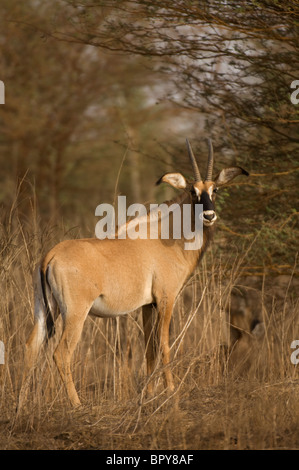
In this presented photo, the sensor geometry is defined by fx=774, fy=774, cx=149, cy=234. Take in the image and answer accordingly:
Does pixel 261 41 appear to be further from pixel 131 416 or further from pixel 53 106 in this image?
pixel 53 106

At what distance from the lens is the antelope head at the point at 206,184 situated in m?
6.61

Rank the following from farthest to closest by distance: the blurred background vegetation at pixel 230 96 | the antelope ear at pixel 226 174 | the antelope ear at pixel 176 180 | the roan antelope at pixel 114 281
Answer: the blurred background vegetation at pixel 230 96 < the antelope ear at pixel 226 174 < the antelope ear at pixel 176 180 < the roan antelope at pixel 114 281

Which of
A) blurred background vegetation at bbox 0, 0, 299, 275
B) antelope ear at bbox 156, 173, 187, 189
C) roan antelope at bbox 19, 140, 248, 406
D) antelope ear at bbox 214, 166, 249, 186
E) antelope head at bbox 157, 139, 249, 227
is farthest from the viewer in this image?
blurred background vegetation at bbox 0, 0, 299, 275

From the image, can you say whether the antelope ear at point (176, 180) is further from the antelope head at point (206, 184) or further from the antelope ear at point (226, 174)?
the antelope ear at point (226, 174)

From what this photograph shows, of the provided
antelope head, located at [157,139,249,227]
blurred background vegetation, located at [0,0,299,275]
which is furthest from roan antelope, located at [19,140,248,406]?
blurred background vegetation, located at [0,0,299,275]

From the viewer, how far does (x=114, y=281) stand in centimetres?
642

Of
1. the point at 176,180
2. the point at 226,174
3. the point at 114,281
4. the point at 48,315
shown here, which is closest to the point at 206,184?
the point at 176,180

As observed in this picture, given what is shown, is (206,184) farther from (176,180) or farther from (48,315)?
(48,315)

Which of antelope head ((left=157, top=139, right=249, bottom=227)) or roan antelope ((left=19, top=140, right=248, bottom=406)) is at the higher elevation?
antelope head ((left=157, top=139, right=249, bottom=227))

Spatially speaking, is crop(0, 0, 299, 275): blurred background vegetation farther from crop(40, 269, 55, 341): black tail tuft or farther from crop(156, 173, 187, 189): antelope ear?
crop(40, 269, 55, 341): black tail tuft

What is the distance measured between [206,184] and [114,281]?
A: 4.26ft

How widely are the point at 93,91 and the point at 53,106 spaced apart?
56.3 inches

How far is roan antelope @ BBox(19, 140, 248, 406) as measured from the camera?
6.05 m

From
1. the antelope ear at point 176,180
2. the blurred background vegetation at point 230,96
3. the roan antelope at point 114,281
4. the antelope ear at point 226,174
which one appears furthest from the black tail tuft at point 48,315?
the antelope ear at point 226,174
